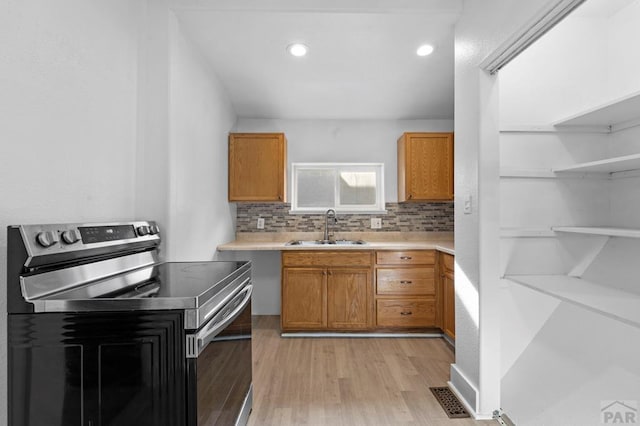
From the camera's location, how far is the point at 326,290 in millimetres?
3184

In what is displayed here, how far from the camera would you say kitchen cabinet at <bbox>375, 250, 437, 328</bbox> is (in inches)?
125

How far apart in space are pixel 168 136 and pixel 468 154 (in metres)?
1.85

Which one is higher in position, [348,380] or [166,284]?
[166,284]

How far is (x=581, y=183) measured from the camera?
2.02 meters

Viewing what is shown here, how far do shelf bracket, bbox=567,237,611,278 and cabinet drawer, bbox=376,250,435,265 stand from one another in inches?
49.9

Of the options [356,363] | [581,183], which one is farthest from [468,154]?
[356,363]

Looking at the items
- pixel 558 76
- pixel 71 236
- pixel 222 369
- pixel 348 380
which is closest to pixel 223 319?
pixel 222 369

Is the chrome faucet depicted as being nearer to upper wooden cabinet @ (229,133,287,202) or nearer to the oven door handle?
upper wooden cabinet @ (229,133,287,202)

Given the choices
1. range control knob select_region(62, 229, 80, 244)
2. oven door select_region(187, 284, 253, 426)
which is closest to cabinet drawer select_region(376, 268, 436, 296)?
Result: oven door select_region(187, 284, 253, 426)

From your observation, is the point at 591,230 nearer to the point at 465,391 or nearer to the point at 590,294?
the point at 590,294

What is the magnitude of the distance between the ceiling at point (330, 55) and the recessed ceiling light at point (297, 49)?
56 millimetres

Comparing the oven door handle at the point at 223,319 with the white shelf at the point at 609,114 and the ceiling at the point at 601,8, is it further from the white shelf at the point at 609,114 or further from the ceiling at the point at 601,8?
the ceiling at the point at 601,8

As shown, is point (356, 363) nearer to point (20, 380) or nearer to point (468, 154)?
point (468, 154)

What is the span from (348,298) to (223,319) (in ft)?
6.60
